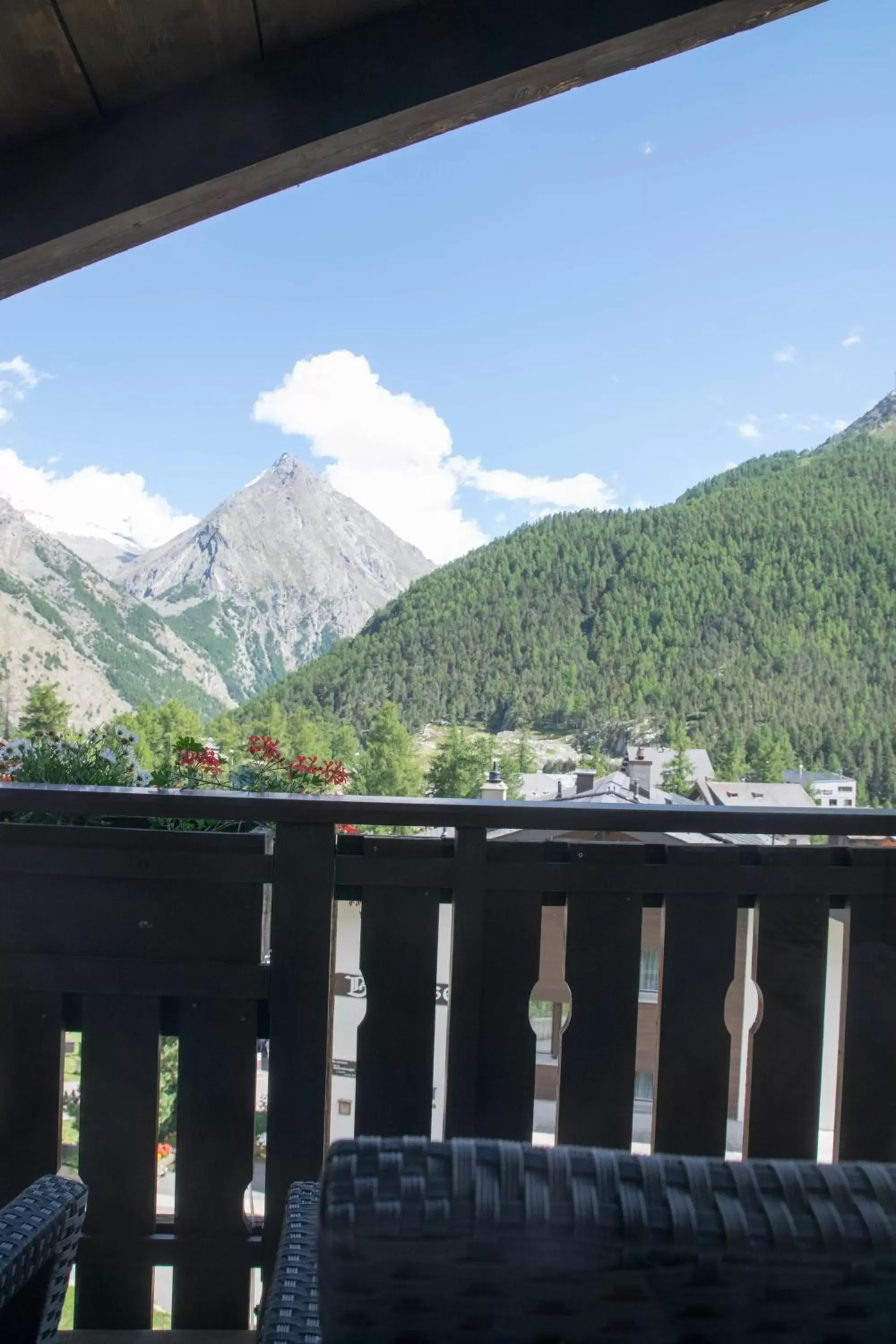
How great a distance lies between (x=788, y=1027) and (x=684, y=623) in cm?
2972

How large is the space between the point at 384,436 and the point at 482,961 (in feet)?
149

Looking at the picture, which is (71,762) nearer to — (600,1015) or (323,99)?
(600,1015)

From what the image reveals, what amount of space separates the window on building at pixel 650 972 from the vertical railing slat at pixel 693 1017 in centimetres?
3

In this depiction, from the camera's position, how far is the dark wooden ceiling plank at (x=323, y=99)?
1178 mm

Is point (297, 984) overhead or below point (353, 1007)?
overhead

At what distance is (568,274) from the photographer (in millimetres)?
36688

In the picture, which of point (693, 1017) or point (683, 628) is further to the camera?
point (683, 628)

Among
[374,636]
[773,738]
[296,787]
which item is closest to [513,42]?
[296,787]

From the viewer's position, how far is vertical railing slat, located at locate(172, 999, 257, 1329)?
1345mm

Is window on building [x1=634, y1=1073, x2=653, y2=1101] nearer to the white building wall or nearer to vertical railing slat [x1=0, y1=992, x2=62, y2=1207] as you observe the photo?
the white building wall

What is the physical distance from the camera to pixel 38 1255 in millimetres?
851

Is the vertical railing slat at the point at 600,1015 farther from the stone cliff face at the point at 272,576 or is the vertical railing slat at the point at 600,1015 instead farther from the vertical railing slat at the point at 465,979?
the stone cliff face at the point at 272,576

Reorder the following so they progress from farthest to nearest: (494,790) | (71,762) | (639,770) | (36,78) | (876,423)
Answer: (876,423)
(639,770)
(494,790)
(71,762)
(36,78)

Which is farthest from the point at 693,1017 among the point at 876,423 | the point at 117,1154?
the point at 876,423
